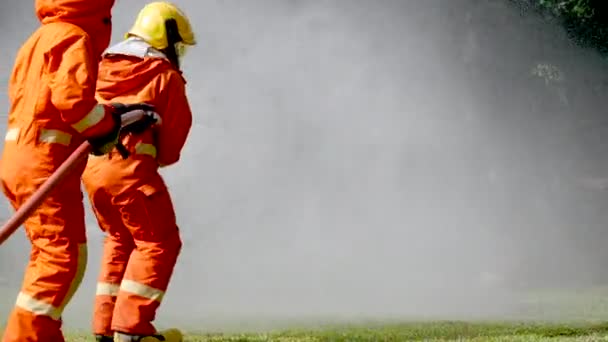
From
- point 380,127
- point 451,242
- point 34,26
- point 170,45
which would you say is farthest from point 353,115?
point 170,45

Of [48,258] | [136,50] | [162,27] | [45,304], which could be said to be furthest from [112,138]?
[162,27]

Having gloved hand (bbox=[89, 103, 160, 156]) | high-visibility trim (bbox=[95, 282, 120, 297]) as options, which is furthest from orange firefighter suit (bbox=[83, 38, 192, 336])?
gloved hand (bbox=[89, 103, 160, 156])

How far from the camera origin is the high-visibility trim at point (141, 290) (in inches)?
187

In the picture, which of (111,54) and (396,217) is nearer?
(111,54)

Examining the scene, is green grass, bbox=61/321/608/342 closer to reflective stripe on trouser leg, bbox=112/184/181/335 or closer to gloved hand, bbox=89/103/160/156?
reflective stripe on trouser leg, bbox=112/184/181/335

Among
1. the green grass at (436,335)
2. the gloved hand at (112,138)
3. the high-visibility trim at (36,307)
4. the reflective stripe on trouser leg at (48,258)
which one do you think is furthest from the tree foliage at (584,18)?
the high-visibility trim at (36,307)

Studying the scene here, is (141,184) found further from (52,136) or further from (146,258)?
(52,136)

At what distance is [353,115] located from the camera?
2266cm

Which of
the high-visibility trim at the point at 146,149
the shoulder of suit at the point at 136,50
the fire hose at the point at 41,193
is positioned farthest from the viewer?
the shoulder of suit at the point at 136,50

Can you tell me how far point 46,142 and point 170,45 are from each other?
1.25 metres

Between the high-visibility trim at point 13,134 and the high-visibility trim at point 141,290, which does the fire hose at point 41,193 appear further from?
the high-visibility trim at point 141,290

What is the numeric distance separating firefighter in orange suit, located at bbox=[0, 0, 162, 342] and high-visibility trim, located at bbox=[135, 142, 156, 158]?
68 cm

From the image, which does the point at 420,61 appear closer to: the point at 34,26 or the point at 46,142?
the point at 34,26

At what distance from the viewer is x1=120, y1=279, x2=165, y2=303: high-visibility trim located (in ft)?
15.6
